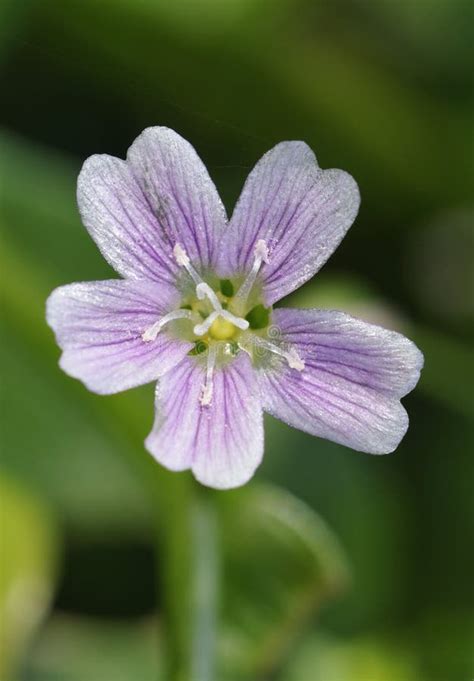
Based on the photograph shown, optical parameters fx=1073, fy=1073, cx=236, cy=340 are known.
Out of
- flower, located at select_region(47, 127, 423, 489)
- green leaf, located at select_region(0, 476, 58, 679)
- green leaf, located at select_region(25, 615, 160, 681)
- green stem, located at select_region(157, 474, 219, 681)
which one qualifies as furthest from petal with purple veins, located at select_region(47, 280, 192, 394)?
green leaf, located at select_region(25, 615, 160, 681)

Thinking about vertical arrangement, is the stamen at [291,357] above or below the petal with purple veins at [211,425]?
above

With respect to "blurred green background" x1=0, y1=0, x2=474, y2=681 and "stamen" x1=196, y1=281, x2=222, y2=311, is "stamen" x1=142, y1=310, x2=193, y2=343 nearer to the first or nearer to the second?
"stamen" x1=196, y1=281, x2=222, y2=311

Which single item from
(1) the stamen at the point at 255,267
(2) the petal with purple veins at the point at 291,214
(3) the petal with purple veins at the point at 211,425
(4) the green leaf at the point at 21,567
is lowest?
(4) the green leaf at the point at 21,567

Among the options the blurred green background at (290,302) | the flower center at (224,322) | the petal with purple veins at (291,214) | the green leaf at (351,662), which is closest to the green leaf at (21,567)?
the blurred green background at (290,302)

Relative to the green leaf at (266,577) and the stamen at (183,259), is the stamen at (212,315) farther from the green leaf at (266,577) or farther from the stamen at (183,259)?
the green leaf at (266,577)

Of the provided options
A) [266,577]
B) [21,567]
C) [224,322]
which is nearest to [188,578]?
[266,577]

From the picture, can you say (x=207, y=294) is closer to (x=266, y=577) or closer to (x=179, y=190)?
(x=179, y=190)

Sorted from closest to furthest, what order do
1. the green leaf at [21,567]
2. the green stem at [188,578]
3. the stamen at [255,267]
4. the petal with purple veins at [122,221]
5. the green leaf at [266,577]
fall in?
1. the petal with purple veins at [122,221]
2. the stamen at [255,267]
3. the green stem at [188,578]
4. the green leaf at [266,577]
5. the green leaf at [21,567]
